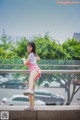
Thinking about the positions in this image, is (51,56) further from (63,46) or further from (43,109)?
(43,109)

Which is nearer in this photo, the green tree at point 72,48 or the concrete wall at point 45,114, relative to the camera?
the concrete wall at point 45,114

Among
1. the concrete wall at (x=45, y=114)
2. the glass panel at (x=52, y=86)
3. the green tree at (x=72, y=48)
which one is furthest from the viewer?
the green tree at (x=72, y=48)

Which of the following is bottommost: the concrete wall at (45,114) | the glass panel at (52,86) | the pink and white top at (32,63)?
the concrete wall at (45,114)

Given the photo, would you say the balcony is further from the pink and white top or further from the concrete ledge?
the pink and white top

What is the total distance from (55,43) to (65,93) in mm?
25481

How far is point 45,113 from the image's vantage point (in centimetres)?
367

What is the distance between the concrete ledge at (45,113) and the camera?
143 inches

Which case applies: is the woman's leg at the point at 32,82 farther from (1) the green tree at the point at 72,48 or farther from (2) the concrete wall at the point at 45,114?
(1) the green tree at the point at 72,48

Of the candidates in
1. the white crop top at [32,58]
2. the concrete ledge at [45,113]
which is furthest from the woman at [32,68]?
the concrete ledge at [45,113]

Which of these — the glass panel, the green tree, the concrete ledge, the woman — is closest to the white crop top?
the woman

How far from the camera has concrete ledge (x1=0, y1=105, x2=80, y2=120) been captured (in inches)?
143

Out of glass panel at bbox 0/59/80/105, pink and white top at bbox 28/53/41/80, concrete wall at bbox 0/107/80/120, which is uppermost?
pink and white top at bbox 28/53/41/80

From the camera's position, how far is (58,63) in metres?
4.17

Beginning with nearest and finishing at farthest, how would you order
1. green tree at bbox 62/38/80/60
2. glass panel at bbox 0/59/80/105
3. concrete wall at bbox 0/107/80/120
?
concrete wall at bbox 0/107/80/120 → glass panel at bbox 0/59/80/105 → green tree at bbox 62/38/80/60
